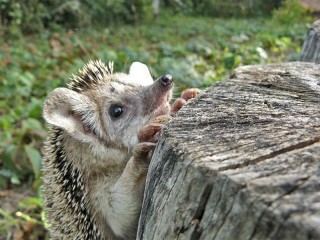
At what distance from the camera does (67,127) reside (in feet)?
12.0

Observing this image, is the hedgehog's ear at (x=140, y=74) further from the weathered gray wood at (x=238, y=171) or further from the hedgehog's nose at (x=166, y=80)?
the weathered gray wood at (x=238, y=171)

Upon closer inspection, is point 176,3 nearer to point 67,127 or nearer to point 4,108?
point 4,108

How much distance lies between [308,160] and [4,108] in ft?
24.7

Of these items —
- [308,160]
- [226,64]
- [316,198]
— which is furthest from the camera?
[226,64]

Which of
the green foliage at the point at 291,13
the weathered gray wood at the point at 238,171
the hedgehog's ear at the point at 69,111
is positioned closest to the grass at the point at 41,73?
the hedgehog's ear at the point at 69,111

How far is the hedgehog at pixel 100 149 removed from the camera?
3.23 metres

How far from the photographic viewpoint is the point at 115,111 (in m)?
4.09

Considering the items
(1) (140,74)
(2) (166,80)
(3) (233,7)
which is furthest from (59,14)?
(2) (166,80)

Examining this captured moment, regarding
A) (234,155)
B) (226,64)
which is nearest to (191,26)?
(226,64)

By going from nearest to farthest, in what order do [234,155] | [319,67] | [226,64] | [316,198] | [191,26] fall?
[316,198], [234,155], [319,67], [226,64], [191,26]

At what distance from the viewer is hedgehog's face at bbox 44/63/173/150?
12.6 feet

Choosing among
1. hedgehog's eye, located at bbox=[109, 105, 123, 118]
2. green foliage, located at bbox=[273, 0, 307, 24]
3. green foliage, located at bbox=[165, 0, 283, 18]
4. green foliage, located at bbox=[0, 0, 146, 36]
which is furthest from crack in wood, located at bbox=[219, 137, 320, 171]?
green foliage, located at bbox=[165, 0, 283, 18]

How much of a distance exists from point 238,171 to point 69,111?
2.42 metres

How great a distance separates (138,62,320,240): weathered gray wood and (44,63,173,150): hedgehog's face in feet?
4.13
